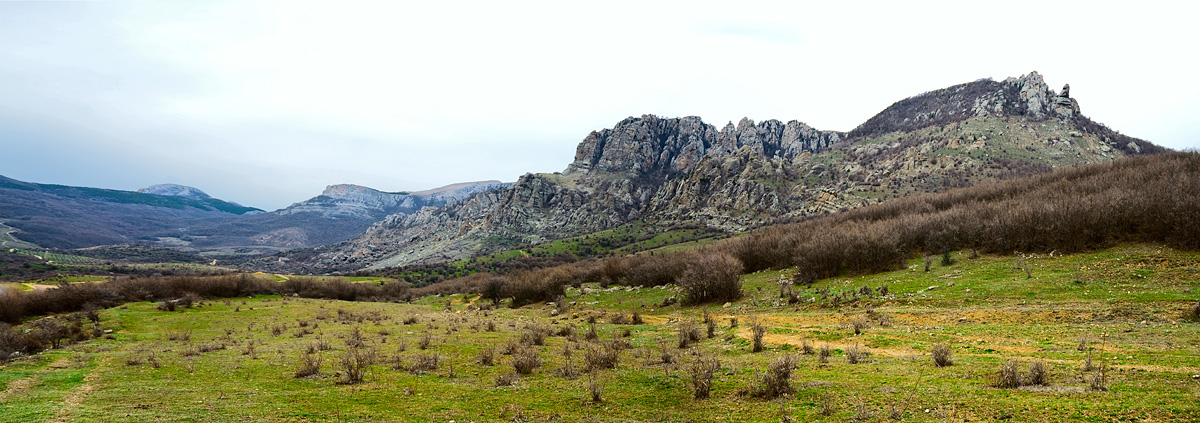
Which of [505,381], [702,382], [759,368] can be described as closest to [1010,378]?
[759,368]

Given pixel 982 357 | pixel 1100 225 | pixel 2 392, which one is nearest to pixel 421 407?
pixel 2 392

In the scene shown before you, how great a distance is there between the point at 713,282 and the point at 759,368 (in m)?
26.8

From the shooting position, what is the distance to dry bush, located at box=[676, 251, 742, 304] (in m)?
39.7

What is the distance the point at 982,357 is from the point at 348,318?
4375 cm

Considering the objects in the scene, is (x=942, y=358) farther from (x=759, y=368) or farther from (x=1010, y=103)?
(x=1010, y=103)

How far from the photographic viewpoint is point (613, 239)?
174125mm

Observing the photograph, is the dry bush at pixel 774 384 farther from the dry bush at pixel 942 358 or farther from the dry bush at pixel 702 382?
the dry bush at pixel 942 358

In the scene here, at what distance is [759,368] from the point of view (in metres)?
13.6

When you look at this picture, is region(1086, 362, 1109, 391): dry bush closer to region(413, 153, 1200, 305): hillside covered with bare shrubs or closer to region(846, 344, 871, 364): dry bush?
region(846, 344, 871, 364): dry bush

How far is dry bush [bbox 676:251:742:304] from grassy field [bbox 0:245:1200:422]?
9.76m

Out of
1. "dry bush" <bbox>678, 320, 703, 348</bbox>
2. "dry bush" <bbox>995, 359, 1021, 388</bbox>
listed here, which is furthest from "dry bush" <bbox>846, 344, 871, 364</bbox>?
"dry bush" <bbox>678, 320, 703, 348</bbox>

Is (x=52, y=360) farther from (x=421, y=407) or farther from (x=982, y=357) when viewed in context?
(x=982, y=357)

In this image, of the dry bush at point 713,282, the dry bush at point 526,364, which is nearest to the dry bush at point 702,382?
the dry bush at point 526,364

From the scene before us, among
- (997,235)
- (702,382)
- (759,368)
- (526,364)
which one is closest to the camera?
(702,382)
